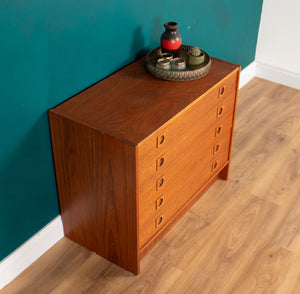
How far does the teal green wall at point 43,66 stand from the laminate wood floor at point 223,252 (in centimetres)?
23

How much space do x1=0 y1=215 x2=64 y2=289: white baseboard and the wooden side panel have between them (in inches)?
2.8

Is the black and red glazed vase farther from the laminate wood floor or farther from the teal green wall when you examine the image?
the laminate wood floor

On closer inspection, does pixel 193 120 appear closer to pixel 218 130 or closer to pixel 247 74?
pixel 218 130

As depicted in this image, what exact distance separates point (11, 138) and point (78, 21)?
557mm

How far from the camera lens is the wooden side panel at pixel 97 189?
1.86m

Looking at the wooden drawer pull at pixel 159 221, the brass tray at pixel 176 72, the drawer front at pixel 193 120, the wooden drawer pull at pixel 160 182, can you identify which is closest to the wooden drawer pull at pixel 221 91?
the drawer front at pixel 193 120

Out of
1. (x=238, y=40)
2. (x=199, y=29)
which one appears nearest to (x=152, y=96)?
(x=199, y=29)

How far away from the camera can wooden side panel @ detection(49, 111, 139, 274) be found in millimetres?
1856

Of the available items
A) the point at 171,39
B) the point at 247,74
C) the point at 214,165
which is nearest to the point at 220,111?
the point at 214,165

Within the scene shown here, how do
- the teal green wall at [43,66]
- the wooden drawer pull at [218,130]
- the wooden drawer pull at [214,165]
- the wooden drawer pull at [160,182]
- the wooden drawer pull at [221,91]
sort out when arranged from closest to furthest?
1. the teal green wall at [43,66]
2. the wooden drawer pull at [160,182]
3. the wooden drawer pull at [221,91]
4. the wooden drawer pull at [218,130]
5. the wooden drawer pull at [214,165]

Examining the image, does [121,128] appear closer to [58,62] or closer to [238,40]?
[58,62]

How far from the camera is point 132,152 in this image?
1770mm

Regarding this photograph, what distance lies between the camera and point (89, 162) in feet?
6.41

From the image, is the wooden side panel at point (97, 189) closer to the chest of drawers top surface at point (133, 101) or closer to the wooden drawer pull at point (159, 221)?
the chest of drawers top surface at point (133, 101)
